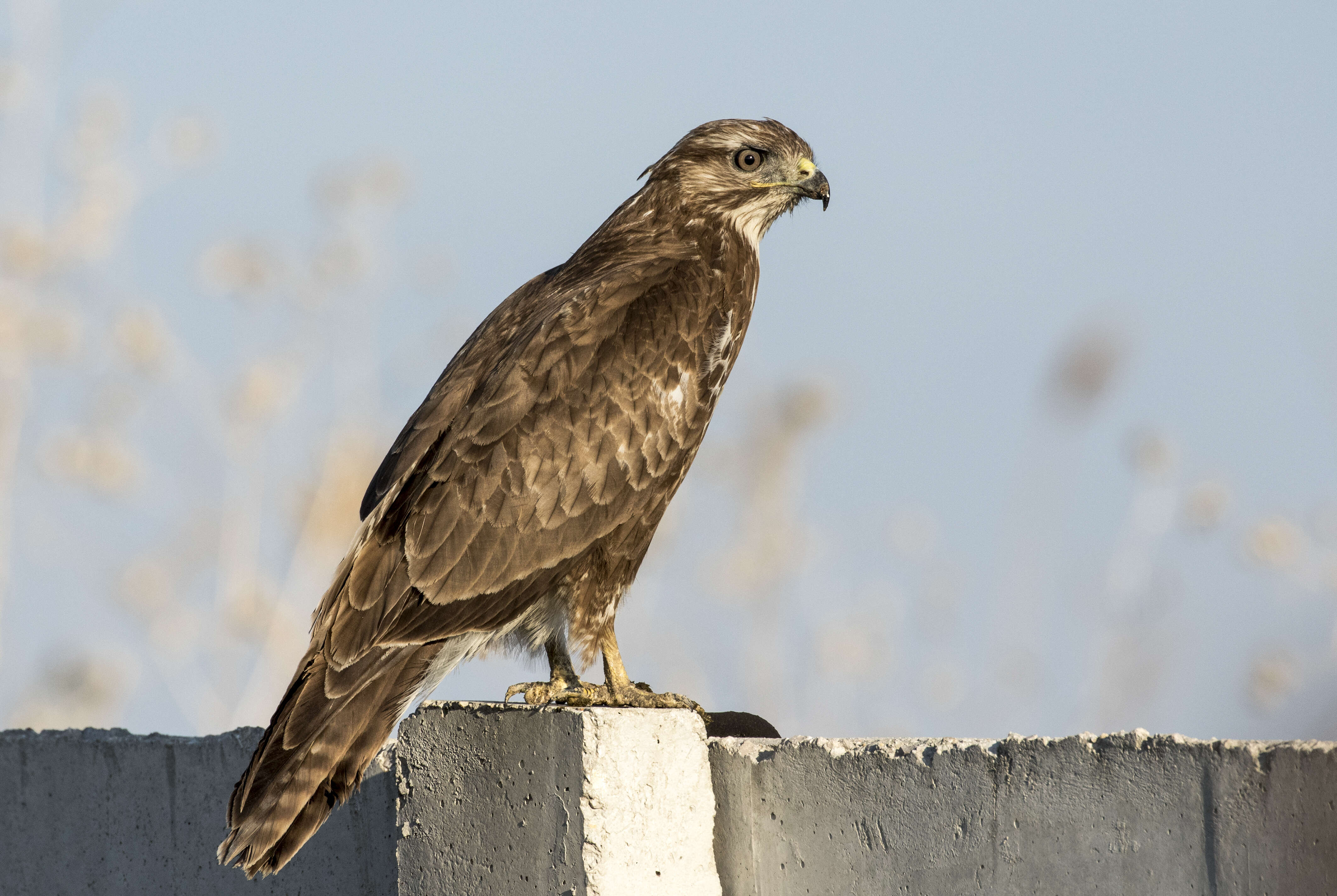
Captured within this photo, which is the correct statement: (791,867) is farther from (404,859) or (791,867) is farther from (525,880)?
(404,859)

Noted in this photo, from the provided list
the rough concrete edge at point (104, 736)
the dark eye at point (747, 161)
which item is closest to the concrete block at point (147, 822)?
the rough concrete edge at point (104, 736)

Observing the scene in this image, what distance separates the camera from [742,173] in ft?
18.3

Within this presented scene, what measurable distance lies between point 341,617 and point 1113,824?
229cm

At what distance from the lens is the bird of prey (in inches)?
169

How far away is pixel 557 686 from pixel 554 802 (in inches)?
31.0

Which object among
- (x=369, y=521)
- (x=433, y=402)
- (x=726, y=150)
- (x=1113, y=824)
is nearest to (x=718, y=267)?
(x=726, y=150)

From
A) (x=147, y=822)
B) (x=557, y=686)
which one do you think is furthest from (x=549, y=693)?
(x=147, y=822)

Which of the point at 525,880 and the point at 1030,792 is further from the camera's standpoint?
the point at 525,880

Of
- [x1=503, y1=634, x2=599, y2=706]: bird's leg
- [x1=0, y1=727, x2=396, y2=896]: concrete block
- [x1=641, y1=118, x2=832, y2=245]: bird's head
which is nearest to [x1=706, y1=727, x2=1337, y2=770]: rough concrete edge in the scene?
[x1=503, y1=634, x2=599, y2=706]: bird's leg

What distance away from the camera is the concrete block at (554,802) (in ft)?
13.3

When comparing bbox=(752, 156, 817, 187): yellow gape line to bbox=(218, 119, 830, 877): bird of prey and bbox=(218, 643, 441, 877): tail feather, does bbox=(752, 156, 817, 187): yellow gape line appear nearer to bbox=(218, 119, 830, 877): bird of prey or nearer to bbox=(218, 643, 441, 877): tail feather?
bbox=(218, 119, 830, 877): bird of prey

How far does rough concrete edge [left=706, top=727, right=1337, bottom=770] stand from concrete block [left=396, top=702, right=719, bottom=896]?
0.19 metres

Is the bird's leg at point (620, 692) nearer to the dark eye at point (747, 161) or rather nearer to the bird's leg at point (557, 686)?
the bird's leg at point (557, 686)

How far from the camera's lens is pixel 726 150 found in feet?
18.4
